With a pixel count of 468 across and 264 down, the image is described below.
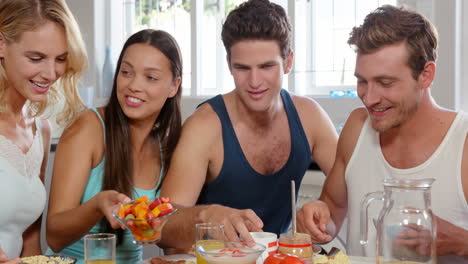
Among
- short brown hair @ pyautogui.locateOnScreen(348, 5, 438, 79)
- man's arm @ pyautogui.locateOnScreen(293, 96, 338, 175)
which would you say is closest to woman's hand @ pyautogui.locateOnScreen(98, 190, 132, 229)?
short brown hair @ pyautogui.locateOnScreen(348, 5, 438, 79)

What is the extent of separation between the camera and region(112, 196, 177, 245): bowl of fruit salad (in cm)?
139

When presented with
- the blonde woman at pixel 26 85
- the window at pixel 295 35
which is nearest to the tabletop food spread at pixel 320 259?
the blonde woman at pixel 26 85

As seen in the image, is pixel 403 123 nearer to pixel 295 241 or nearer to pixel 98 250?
pixel 295 241

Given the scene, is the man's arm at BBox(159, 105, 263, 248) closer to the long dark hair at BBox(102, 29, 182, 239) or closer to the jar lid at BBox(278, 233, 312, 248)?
the long dark hair at BBox(102, 29, 182, 239)

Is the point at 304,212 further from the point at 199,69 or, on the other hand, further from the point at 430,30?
the point at 199,69

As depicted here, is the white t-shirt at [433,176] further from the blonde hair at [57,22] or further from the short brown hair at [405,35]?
the blonde hair at [57,22]

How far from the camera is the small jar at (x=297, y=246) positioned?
1.35 m

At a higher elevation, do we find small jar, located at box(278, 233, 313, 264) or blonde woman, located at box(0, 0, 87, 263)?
blonde woman, located at box(0, 0, 87, 263)

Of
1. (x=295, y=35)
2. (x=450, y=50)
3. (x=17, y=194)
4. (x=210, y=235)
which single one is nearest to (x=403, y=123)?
(x=210, y=235)

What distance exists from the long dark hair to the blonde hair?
144 millimetres

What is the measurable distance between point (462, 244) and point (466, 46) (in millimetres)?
1742

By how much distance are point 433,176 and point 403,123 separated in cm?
22

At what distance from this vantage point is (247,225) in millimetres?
1484

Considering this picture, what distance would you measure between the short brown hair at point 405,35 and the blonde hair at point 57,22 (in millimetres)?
996
